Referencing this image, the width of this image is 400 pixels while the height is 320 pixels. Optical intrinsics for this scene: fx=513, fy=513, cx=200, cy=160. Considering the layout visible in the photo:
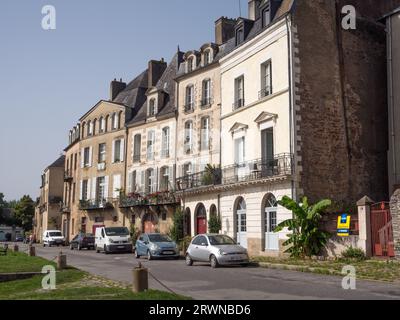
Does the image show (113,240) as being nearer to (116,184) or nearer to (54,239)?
(116,184)

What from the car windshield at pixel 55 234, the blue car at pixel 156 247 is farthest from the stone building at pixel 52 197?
the blue car at pixel 156 247

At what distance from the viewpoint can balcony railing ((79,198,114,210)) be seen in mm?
43469

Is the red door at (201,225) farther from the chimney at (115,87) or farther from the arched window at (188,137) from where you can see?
the chimney at (115,87)

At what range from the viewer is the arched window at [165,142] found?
125 ft

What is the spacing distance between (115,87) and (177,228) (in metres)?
21.4

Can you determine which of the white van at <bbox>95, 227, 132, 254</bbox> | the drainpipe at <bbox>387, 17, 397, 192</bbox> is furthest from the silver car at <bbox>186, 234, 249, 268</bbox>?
the white van at <bbox>95, 227, 132, 254</bbox>

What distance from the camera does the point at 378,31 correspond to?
28.1 m

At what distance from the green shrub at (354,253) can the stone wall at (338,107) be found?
14.8 feet

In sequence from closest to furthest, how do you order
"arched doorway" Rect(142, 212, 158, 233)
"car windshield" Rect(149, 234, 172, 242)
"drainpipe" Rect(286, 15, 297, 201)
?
1. "drainpipe" Rect(286, 15, 297, 201)
2. "car windshield" Rect(149, 234, 172, 242)
3. "arched doorway" Rect(142, 212, 158, 233)

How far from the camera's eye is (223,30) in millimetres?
35781

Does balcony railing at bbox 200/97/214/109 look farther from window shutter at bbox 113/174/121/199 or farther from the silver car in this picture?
the silver car

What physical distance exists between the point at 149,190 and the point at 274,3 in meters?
18.3

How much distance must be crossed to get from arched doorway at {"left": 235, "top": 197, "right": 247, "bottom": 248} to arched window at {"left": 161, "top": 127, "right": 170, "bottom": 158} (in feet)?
36.0
